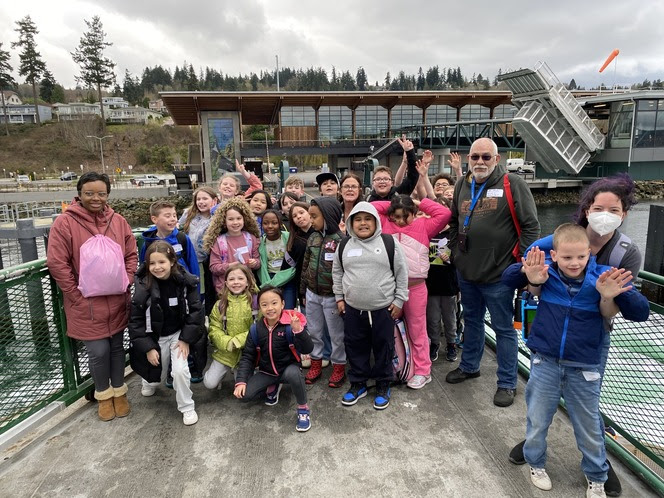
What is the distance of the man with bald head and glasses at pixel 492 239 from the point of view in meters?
2.95

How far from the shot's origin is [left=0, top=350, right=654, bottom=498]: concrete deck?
229 cm

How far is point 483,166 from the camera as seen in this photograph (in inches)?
117

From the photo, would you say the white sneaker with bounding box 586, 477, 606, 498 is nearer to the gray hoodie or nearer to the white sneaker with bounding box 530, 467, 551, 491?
the white sneaker with bounding box 530, 467, 551, 491

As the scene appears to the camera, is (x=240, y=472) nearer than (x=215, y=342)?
Yes

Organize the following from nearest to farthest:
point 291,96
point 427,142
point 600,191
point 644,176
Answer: point 600,191 < point 644,176 < point 291,96 < point 427,142

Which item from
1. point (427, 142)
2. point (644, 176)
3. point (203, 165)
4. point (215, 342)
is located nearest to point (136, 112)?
point (203, 165)

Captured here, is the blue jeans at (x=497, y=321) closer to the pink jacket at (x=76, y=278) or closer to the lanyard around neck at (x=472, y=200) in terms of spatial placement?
the lanyard around neck at (x=472, y=200)

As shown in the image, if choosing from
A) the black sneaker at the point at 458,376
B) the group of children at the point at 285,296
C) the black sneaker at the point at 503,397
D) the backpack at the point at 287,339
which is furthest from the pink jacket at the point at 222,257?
the black sneaker at the point at 503,397

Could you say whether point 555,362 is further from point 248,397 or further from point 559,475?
point 248,397

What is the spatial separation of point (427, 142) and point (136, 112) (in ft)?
244

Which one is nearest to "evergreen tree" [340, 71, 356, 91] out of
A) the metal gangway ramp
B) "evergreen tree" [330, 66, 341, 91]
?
"evergreen tree" [330, 66, 341, 91]

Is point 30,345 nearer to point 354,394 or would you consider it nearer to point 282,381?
point 282,381


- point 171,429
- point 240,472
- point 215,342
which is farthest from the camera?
point 215,342

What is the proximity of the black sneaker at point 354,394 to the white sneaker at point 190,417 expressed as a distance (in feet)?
3.54
